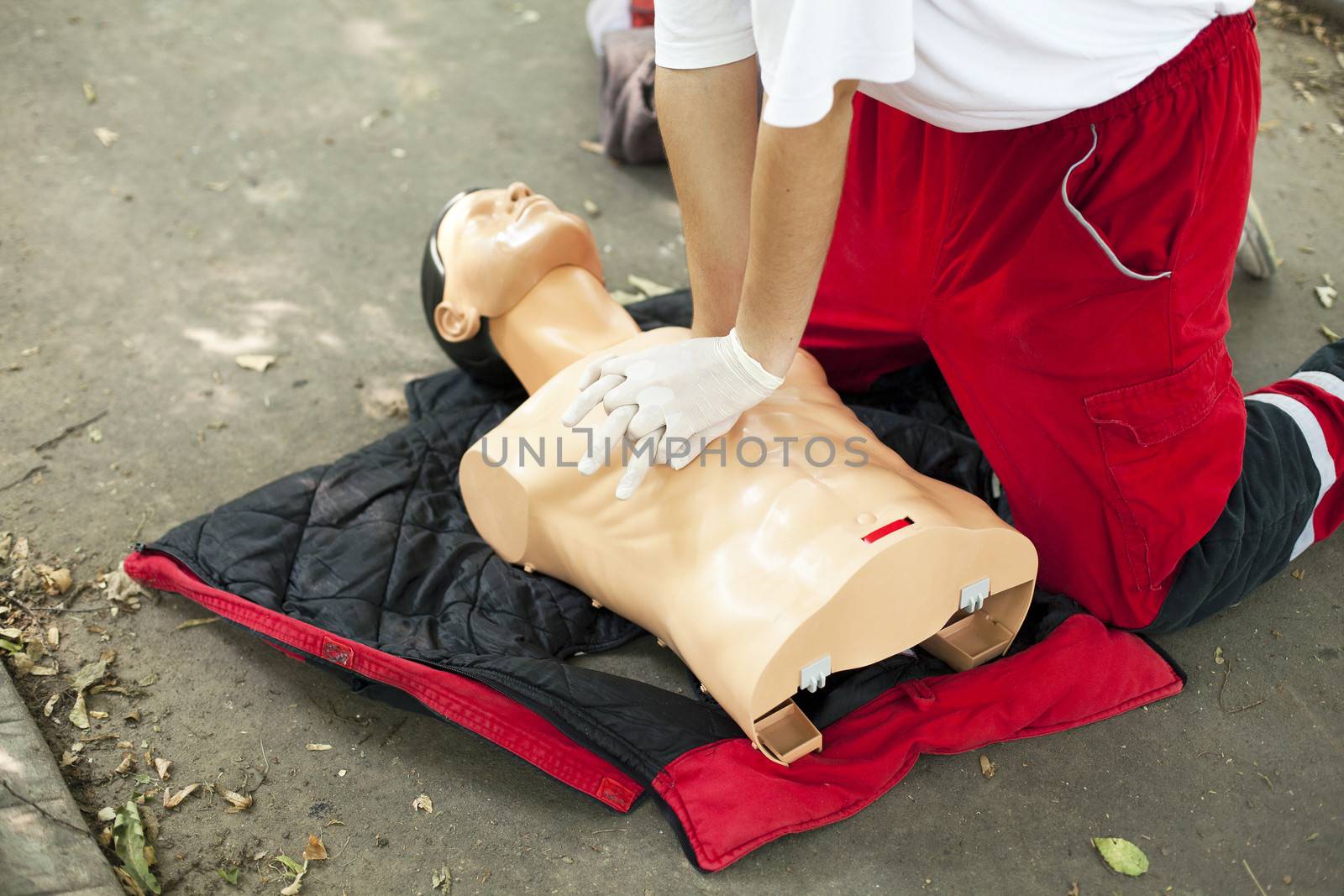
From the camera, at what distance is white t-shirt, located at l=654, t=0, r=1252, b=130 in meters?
1.31

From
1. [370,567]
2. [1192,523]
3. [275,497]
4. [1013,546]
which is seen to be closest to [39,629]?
[275,497]

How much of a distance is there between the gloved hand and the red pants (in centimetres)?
47

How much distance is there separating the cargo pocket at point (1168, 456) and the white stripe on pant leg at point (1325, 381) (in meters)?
0.40

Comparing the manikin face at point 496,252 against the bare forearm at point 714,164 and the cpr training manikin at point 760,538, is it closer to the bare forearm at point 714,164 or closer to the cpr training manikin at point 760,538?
the cpr training manikin at point 760,538

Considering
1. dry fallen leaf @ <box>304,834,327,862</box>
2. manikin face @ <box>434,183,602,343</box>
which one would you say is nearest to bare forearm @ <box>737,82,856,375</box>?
manikin face @ <box>434,183,602,343</box>

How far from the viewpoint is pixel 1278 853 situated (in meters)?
1.80

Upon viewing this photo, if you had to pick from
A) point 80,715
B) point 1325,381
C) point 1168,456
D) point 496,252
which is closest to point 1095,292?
point 1168,456

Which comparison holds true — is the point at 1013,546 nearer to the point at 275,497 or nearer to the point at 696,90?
the point at 696,90

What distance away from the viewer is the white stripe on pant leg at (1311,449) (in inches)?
84.3

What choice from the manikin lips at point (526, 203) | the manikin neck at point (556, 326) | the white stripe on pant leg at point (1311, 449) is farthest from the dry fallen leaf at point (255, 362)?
the white stripe on pant leg at point (1311, 449)

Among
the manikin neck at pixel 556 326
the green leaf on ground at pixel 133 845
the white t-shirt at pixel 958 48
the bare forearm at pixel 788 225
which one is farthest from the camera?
the manikin neck at pixel 556 326

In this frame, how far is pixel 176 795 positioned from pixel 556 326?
120 centimetres

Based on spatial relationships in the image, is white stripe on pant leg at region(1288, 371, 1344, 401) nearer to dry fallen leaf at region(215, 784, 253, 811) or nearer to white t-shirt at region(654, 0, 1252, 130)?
white t-shirt at region(654, 0, 1252, 130)

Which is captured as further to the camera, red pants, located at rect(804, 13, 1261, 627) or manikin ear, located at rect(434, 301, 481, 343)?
manikin ear, located at rect(434, 301, 481, 343)
